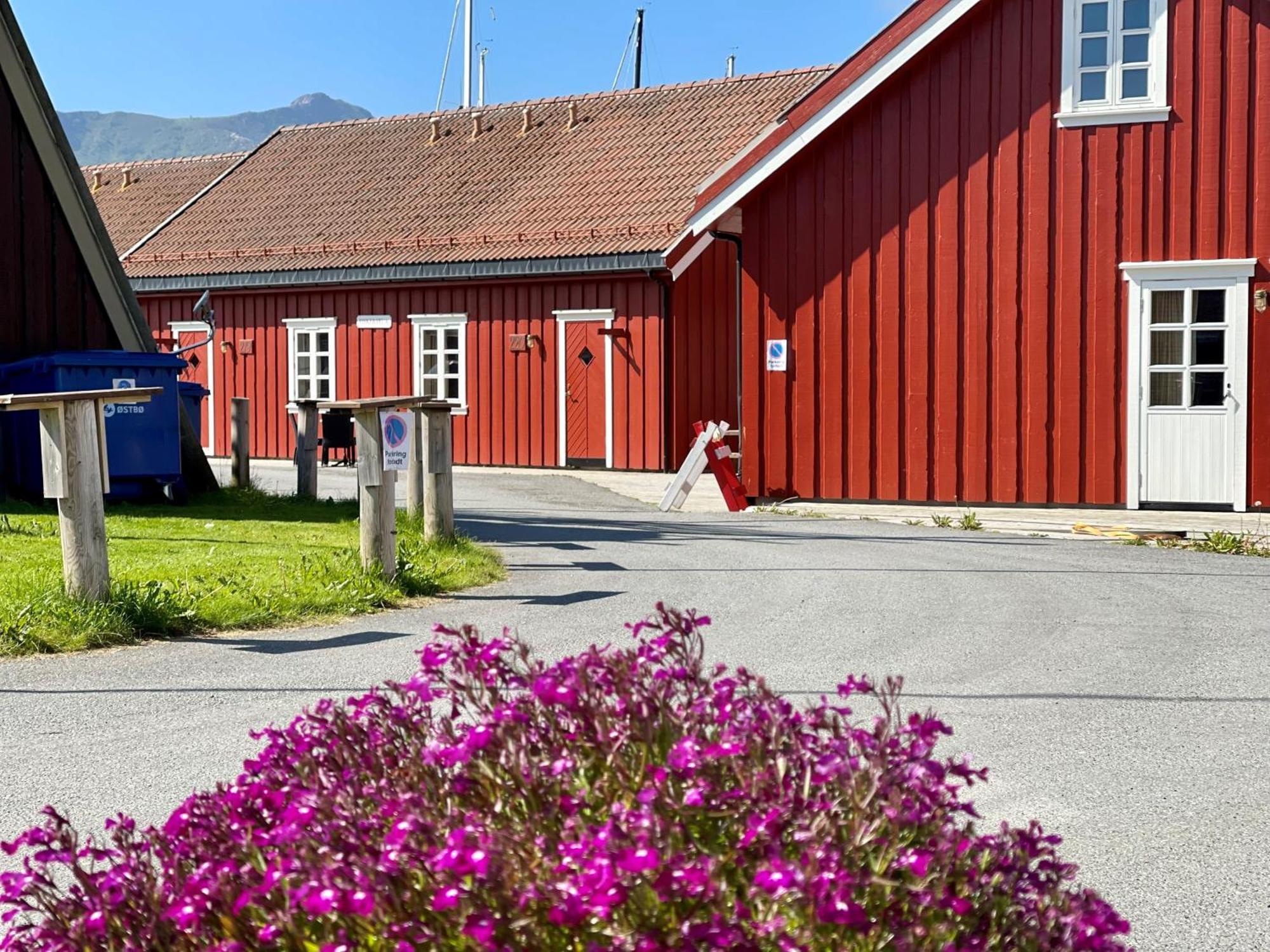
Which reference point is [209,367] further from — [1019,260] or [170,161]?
[1019,260]

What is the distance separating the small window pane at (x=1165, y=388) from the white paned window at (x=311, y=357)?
50.7ft

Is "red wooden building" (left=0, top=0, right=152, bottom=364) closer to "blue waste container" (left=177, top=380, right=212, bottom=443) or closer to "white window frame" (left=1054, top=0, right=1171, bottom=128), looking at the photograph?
"blue waste container" (left=177, top=380, right=212, bottom=443)

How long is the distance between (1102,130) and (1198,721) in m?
11.7

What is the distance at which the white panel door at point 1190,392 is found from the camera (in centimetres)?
1677

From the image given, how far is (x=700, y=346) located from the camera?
986 inches

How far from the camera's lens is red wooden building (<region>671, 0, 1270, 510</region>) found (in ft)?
55.1

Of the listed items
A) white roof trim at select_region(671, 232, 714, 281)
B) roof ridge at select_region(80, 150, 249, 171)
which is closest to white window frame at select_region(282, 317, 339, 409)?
white roof trim at select_region(671, 232, 714, 281)

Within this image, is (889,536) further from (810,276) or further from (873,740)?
(873,740)

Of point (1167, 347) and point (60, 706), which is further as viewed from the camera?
point (1167, 347)

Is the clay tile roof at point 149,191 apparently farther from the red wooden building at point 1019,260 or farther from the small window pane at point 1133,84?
the small window pane at point 1133,84

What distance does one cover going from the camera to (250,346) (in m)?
29.7

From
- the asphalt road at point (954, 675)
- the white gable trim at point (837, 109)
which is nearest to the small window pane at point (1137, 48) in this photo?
the white gable trim at point (837, 109)

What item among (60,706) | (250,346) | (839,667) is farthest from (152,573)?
(250,346)

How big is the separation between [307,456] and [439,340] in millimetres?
10894
